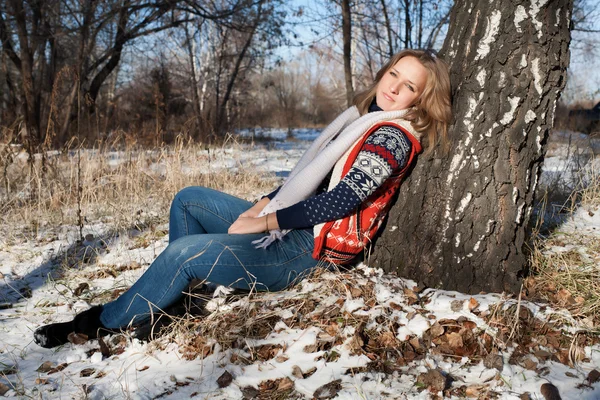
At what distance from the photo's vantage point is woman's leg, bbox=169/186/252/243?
97.7 inches

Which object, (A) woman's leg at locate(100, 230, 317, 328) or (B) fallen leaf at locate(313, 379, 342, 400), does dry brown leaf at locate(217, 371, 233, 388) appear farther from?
(A) woman's leg at locate(100, 230, 317, 328)

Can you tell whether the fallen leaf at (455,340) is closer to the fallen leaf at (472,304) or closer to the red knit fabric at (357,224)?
the fallen leaf at (472,304)

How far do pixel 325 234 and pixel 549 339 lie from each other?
95 centimetres

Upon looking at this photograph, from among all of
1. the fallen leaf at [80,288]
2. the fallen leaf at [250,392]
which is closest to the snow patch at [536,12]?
the fallen leaf at [250,392]

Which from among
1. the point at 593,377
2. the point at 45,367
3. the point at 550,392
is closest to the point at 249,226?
the point at 45,367

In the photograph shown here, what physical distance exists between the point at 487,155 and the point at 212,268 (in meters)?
1.25

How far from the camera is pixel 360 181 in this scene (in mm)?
1955

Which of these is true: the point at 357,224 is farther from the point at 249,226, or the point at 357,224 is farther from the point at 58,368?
the point at 58,368

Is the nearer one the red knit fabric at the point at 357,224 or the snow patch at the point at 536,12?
the snow patch at the point at 536,12

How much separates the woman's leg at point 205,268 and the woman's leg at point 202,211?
0.41 meters

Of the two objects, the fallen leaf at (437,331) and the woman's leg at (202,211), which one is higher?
the woman's leg at (202,211)

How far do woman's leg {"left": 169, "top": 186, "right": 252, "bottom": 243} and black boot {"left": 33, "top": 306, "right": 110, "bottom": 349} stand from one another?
1.89 feet

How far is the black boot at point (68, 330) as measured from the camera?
209 centimetres

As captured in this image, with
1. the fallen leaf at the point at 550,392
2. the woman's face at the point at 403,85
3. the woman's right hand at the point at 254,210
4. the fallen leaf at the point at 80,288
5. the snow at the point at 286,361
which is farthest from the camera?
the fallen leaf at the point at 80,288
